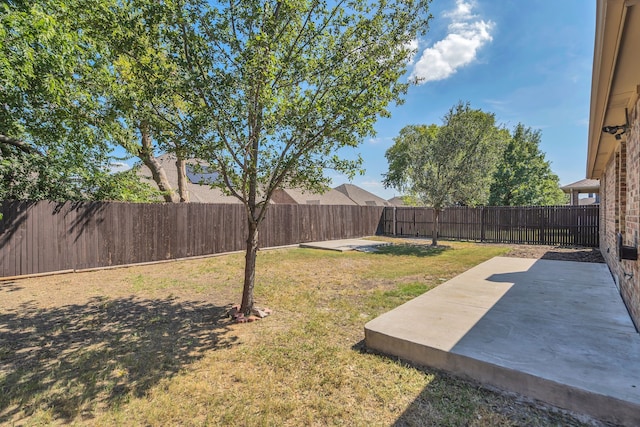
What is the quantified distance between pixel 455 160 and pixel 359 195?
22275 millimetres

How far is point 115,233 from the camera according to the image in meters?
7.68

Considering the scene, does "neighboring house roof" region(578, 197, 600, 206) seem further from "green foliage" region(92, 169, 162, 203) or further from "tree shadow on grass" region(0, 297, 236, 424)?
"tree shadow on grass" region(0, 297, 236, 424)

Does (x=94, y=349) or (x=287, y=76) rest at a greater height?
(x=287, y=76)

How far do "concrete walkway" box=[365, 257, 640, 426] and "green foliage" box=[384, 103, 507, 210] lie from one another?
697 cm

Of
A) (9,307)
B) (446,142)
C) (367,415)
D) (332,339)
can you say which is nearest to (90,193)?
Result: (9,307)

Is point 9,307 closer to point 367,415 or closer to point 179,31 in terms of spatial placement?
point 179,31

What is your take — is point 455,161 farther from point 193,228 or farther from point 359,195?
point 359,195

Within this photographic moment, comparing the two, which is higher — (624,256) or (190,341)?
(624,256)

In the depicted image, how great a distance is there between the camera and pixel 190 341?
3318 mm

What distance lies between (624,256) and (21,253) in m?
10.0

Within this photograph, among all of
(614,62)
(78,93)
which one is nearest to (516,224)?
(614,62)

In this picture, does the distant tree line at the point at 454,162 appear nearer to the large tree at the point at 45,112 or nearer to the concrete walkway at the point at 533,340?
the concrete walkway at the point at 533,340

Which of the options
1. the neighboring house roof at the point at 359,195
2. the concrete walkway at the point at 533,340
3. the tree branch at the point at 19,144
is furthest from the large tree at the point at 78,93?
the neighboring house roof at the point at 359,195

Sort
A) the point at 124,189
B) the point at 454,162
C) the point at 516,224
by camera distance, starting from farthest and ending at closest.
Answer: the point at 516,224
the point at 454,162
the point at 124,189
